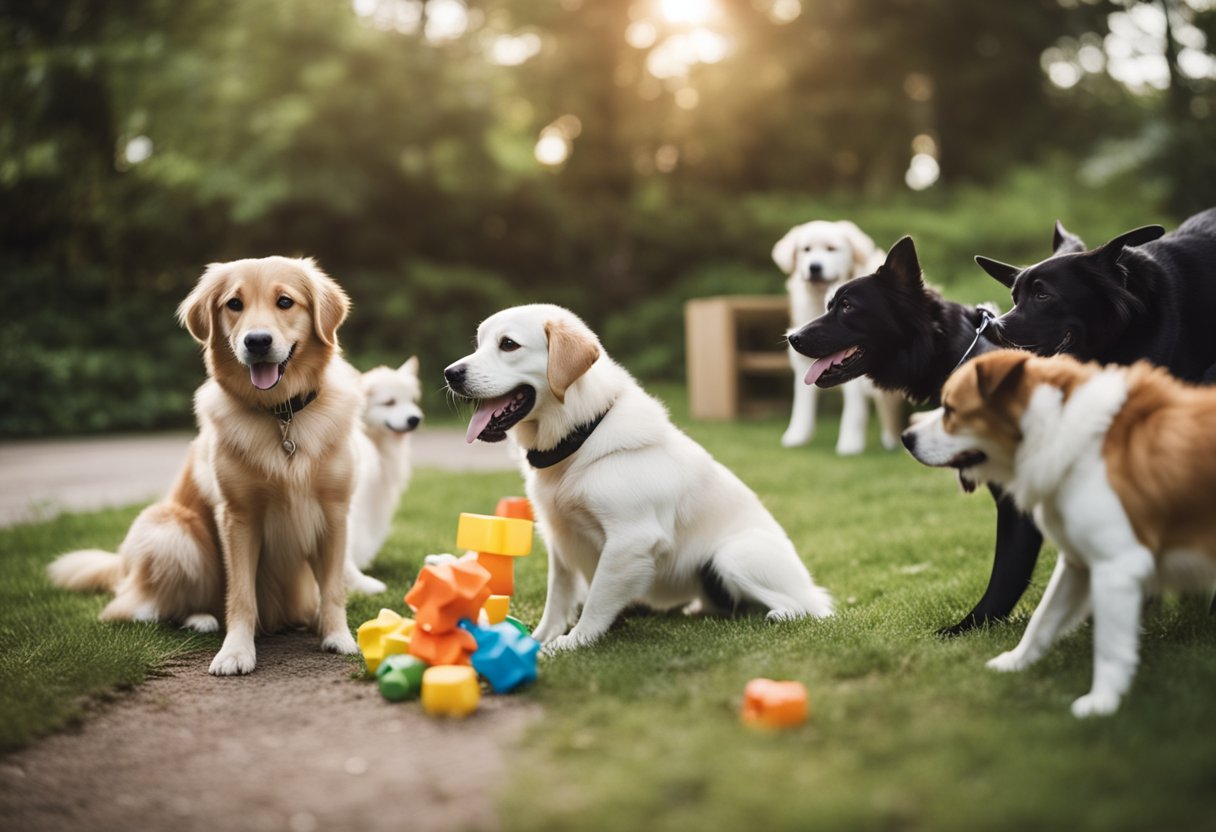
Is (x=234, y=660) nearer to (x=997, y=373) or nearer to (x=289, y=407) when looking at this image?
(x=289, y=407)

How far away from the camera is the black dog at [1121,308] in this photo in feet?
12.3

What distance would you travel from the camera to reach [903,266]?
407 centimetres

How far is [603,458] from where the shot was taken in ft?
12.7

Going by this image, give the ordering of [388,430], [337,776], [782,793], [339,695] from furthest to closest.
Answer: [388,430], [339,695], [337,776], [782,793]

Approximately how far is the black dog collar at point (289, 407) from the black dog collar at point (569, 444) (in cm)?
106

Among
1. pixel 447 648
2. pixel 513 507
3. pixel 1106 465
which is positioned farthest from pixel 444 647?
pixel 1106 465

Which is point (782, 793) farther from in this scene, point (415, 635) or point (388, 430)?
point (388, 430)

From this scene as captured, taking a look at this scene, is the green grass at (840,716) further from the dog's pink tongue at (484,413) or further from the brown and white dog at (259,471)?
the dog's pink tongue at (484,413)

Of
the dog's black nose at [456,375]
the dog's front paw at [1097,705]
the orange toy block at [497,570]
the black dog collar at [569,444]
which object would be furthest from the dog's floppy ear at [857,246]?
the dog's front paw at [1097,705]

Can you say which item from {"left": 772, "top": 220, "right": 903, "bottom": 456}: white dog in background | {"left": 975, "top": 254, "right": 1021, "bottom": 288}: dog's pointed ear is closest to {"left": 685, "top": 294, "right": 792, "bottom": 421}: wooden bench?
{"left": 772, "top": 220, "right": 903, "bottom": 456}: white dog in background

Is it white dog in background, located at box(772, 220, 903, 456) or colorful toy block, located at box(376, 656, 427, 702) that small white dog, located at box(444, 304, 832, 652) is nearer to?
colorful toy block, located at box(376, 656, 427, 702)

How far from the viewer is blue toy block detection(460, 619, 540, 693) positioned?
10.5 feet

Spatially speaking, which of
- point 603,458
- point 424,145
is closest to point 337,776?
point 603,458

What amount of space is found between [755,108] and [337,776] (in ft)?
56.0
